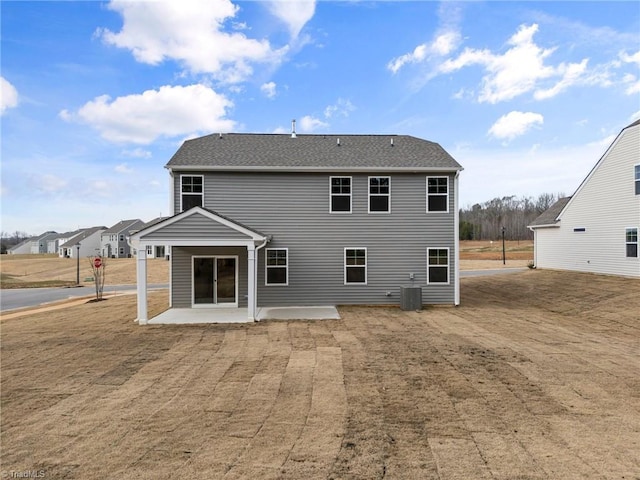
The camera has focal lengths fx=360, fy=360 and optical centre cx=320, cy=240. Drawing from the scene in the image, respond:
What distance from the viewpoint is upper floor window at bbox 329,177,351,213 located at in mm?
14141

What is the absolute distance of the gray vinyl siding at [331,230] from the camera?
13.9m

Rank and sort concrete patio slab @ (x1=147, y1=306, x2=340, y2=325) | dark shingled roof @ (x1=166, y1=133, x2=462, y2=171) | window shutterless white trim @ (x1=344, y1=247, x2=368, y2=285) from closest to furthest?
concrete patio slab @ (x1=147, y1=306, x2=340, y2=325) → dark shingled roof @ (x1=166, y1=133, x2=462, y2=171) → window shutterless white trim @ (x1=344, y1=247, x2=368, y2=285)

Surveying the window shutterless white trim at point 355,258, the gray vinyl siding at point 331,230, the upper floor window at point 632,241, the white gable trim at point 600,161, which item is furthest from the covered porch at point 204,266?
the white gable trim at point 600,161

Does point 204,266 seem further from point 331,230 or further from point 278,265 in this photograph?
point 331,230

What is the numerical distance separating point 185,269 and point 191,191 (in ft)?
9.75

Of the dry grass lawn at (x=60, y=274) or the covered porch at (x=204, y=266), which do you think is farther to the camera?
the dry grass lawn at (x=60, y=274)

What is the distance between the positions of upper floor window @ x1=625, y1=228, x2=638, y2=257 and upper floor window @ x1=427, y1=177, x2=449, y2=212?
33.4ft

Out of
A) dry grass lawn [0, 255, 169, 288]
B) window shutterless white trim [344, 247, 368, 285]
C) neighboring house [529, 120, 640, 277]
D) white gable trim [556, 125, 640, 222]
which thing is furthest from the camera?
dry grass lawn [0, 255, 169, 288]

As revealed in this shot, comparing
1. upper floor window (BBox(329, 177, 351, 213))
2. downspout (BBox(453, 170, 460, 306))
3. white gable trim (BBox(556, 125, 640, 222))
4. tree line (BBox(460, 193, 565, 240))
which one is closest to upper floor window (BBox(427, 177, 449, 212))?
downspout (BBox(453, 170, 460, 306))

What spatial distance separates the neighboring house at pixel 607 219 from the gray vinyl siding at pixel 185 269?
1810 centimetres

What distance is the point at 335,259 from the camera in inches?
553

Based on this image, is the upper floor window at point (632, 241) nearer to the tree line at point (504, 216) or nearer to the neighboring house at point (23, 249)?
the tree line at point (504, 216)

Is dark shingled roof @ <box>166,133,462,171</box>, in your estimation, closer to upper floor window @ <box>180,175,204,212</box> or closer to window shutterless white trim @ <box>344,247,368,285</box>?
upper floor window @ <box>180,175,204,212</box>

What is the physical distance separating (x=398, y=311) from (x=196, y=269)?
7.72 meters
